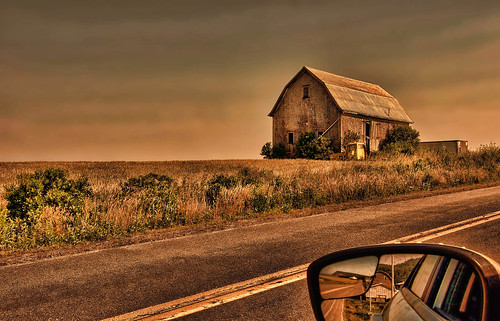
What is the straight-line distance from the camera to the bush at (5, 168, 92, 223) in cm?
963

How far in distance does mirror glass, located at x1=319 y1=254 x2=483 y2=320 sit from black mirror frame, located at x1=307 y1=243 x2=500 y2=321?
21 millimetres

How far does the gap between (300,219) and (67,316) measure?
7149 mm

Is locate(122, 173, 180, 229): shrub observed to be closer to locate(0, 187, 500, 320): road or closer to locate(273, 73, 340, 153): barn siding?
locate(0, 187, 500, 320): road

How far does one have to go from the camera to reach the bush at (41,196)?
963 cm

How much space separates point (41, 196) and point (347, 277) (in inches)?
387

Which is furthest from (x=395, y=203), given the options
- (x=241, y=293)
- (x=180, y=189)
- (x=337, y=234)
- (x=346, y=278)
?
(x=346, y=278)

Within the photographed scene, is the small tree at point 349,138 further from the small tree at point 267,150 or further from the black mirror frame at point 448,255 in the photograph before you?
the black mirror frame at point 448,255

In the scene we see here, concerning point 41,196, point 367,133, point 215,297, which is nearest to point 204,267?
point 215,297

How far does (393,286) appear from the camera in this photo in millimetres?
1654

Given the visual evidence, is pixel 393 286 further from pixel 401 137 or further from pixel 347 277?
pixel 401 137

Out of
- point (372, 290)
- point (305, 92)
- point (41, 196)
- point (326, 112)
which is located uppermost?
point (305, 92)

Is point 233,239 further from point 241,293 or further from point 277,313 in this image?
point 277,313

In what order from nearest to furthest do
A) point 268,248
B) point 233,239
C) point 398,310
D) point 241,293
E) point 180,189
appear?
point 398,310 < point 241,293 < point 268,248 < point 233,239 < point 180,189

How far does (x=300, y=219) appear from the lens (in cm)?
1070
